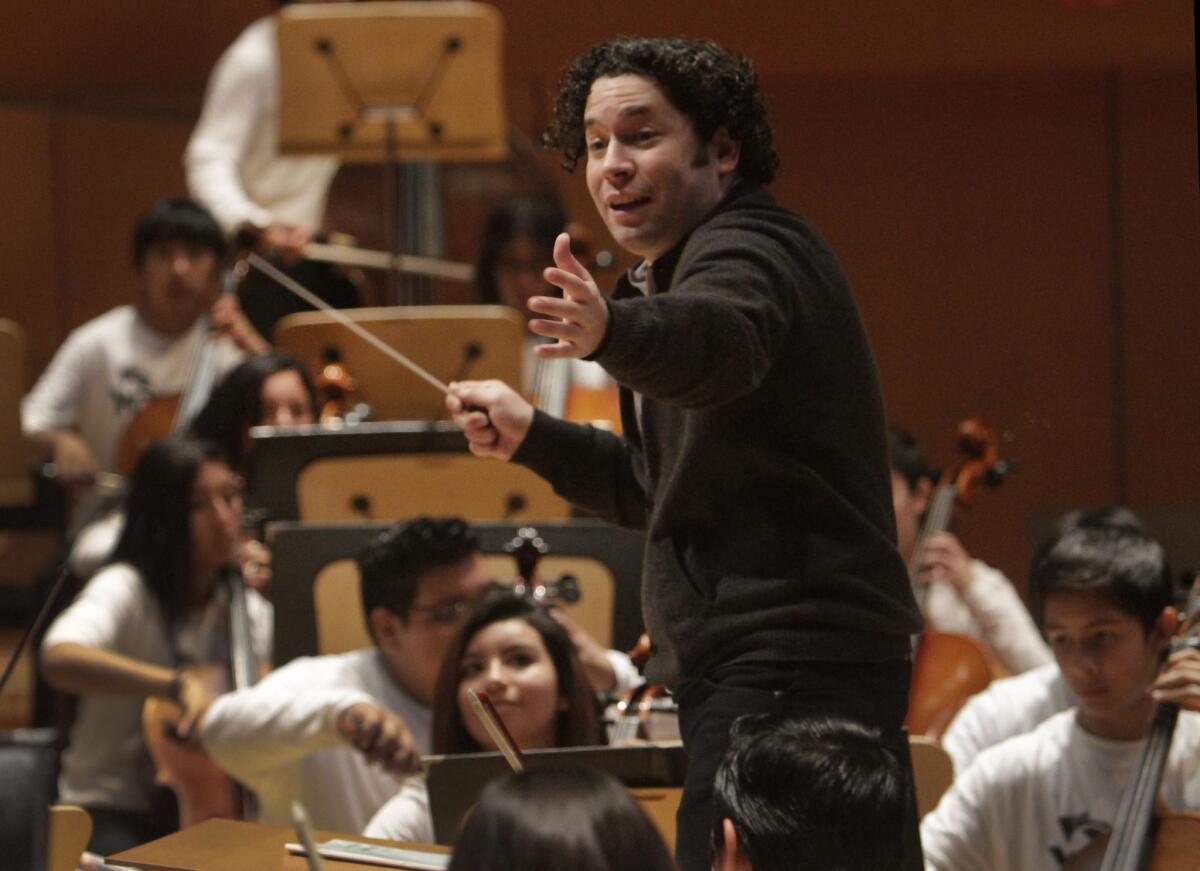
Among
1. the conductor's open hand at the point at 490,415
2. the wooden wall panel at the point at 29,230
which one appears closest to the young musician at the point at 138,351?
the wooden wall panel at the point at 29,230

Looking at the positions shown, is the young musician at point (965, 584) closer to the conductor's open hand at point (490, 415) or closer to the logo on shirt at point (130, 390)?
the conductor's open hand at point (490, 415)

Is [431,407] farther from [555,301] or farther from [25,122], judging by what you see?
[25,122]

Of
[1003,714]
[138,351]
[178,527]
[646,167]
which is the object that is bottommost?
[1003,714]

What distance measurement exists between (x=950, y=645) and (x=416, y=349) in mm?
923

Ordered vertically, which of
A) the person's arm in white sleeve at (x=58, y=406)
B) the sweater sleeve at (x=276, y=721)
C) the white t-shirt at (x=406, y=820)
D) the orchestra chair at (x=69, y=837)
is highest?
the person's arm in white sleeve at (x=58, y=406)

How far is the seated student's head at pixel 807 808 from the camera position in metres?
1.39

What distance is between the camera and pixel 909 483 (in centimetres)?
311

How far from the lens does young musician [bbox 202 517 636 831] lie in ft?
8.02

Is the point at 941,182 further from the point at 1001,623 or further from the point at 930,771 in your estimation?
the point at 930,771

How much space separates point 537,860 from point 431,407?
77.6 inches

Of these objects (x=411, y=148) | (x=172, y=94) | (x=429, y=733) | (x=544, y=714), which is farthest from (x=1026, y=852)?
(x=172, y=94)

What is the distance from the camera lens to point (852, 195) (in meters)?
2.34

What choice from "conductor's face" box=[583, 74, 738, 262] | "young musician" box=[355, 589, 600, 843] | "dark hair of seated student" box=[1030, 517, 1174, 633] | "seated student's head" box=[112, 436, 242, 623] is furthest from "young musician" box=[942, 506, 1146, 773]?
"seated student's head" box=[112, 436, 242, 623]

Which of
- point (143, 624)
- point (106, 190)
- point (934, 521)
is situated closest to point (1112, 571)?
point (934, 521)
